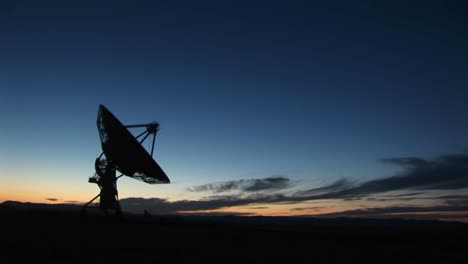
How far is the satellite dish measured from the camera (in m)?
46.2

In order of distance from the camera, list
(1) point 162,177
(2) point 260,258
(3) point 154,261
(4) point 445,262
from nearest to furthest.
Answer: (3) point 154,261
(2) point 260,258
(4) point 445,262
(1) point 162,177

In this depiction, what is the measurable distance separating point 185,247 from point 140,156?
72.8ft

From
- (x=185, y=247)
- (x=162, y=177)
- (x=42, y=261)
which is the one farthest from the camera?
(x=162, y=177)

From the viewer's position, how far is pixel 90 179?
5412 centimetres

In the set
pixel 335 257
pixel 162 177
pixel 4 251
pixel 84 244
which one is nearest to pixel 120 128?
pixel 162 177

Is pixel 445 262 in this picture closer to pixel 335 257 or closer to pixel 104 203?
pixel 335 257

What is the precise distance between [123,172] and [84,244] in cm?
2706

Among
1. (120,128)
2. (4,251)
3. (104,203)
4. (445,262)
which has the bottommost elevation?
(445,262)

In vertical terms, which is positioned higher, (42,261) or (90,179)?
(90,179)

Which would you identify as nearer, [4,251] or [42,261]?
[42,261]

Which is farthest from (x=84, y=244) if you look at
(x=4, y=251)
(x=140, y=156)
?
(x=140, y=156)

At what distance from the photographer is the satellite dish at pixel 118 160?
152 ft

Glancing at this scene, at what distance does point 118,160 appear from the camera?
165 ft

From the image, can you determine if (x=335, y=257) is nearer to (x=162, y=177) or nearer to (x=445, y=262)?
(x=445, y=262)
